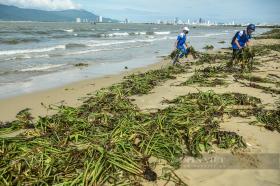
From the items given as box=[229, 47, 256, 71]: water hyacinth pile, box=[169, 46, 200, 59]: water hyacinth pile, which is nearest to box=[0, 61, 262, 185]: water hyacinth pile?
box=[229, 47, 256, 71]: water hyacinth pile

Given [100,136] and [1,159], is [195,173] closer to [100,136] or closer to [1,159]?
[100,136]

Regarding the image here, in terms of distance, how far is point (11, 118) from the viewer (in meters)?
6.67

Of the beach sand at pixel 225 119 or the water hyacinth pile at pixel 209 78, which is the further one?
the water hyacinth pile at pixel 209 78

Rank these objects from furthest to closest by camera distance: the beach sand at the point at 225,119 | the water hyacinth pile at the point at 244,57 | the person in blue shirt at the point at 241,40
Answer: the person in blue shirt at the point at 241,40, the water hyacinth pile at the point at 244,57, the beach sand at the point at 225,119

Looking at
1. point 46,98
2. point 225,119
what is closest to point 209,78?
point 225,119

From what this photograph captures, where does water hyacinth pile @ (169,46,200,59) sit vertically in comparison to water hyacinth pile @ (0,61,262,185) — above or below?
above

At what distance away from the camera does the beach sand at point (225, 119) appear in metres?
3.99

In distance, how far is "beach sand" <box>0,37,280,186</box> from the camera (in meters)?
3.99

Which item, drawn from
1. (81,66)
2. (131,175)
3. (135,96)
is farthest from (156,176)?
(81,66)

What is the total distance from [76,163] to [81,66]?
11.2 metres

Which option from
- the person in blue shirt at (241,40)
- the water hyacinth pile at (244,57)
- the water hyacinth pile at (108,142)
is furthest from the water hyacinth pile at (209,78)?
the water hyacinth pile at (108,142)

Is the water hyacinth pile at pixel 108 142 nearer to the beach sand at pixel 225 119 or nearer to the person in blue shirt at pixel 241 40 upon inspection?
the beach sand at pixel 225 119

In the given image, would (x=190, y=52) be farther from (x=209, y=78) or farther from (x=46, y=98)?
(x=46, y=98)

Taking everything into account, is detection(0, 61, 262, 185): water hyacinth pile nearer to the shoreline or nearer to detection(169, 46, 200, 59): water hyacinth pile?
the shoreline
